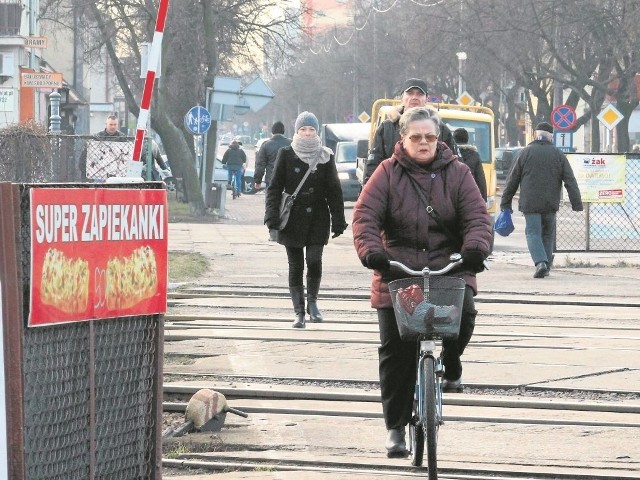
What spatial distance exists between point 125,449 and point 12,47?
47515 millimetres

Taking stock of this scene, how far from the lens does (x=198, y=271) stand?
1769 centimetres

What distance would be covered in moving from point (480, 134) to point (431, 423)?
20149 millimetres

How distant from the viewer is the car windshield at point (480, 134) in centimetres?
2602

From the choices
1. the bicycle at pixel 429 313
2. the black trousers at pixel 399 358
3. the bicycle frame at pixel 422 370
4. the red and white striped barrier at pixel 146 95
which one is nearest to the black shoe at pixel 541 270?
the red and white striped barrier at pixel 146 95

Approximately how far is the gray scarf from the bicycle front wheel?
5718 mm

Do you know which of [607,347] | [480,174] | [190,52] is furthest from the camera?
[190,52]

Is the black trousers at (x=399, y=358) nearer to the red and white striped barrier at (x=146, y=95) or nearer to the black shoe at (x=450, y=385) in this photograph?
the black shoe at (x=450, y=385)

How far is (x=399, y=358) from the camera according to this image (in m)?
6.82

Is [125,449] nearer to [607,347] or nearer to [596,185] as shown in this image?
[607,347]

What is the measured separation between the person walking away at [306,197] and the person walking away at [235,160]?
3799 cm

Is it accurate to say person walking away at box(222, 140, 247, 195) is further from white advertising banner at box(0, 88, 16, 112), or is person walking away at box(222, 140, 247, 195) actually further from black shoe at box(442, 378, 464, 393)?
black shoe at box(442, 378, 464, 393)

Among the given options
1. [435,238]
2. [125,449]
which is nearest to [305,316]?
[435,238]

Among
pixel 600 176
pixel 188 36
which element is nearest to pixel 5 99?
pixel 188 36

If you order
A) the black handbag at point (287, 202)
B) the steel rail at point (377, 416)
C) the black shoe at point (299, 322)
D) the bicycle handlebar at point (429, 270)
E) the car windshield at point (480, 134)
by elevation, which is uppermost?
the car windshield at point (480, 134)
